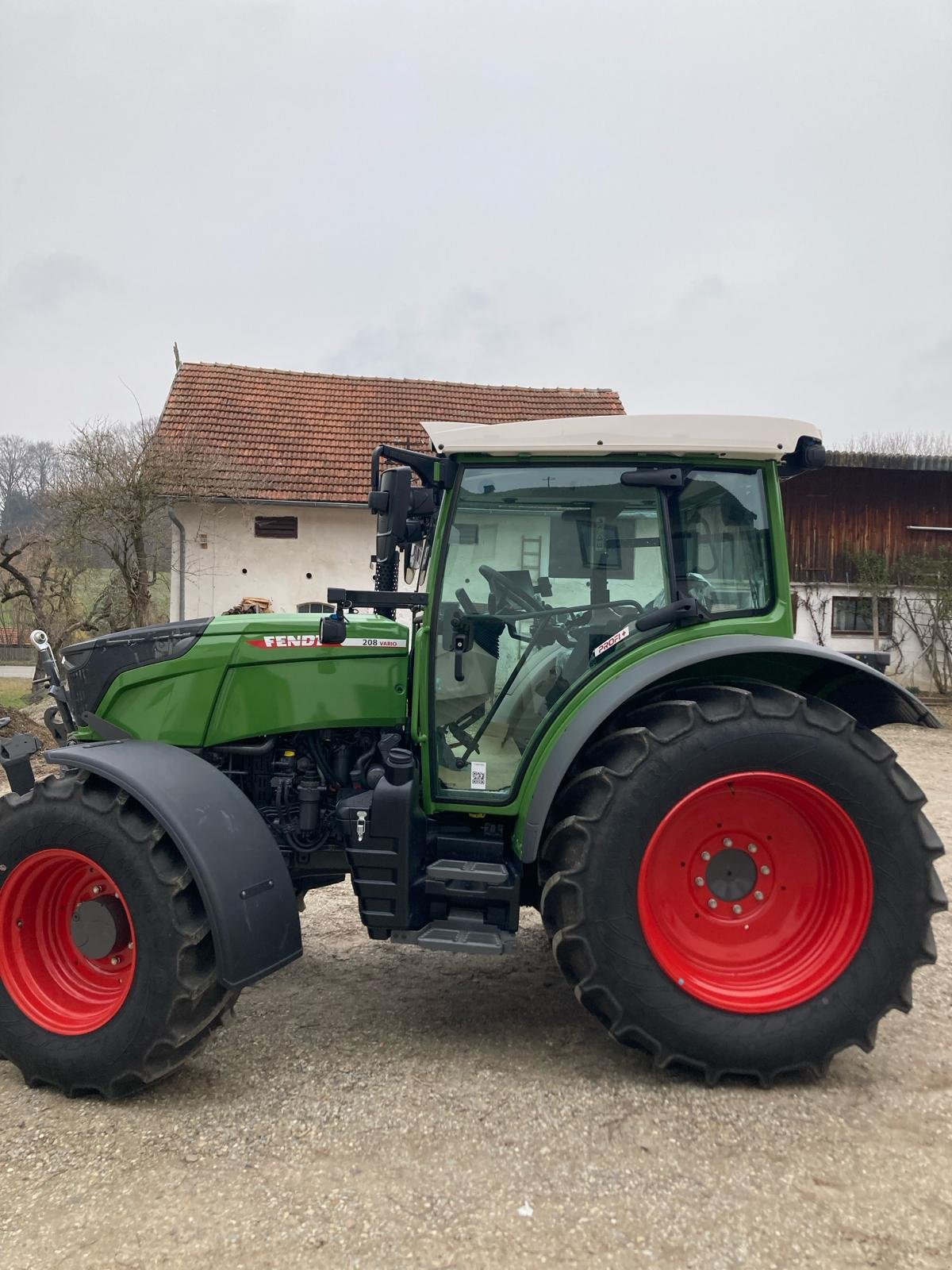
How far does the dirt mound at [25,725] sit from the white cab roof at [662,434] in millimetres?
6966

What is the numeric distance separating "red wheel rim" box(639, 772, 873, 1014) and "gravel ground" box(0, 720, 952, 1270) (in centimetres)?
32

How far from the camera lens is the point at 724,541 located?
296 cm

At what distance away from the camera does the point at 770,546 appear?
2955 millimetres

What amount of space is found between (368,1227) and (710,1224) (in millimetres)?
798

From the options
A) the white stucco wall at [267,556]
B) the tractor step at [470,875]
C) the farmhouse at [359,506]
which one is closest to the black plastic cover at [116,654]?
the tractor step at [470,875]

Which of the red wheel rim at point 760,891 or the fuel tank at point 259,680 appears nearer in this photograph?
the red wheel rim at point 760,891

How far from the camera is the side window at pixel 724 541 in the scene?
2.92 m

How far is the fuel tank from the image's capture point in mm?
3090

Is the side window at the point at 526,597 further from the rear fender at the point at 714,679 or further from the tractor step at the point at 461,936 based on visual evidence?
the tractor step at the point at 461,936

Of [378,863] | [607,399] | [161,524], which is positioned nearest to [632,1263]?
[378,863]

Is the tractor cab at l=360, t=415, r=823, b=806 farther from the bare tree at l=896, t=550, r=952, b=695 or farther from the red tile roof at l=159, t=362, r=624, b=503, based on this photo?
the bare tree at l=896, t=550, r=952, b=695

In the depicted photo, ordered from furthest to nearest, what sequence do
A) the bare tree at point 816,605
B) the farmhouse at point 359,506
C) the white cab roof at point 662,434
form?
the bare tree at point 816,605 → the farmhouse at point 359,506 → the white cab roof at point 662,434

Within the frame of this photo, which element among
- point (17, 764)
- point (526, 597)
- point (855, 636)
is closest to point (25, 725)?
point (17, 764)

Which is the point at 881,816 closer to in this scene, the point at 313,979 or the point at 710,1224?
the point at 710,1224
